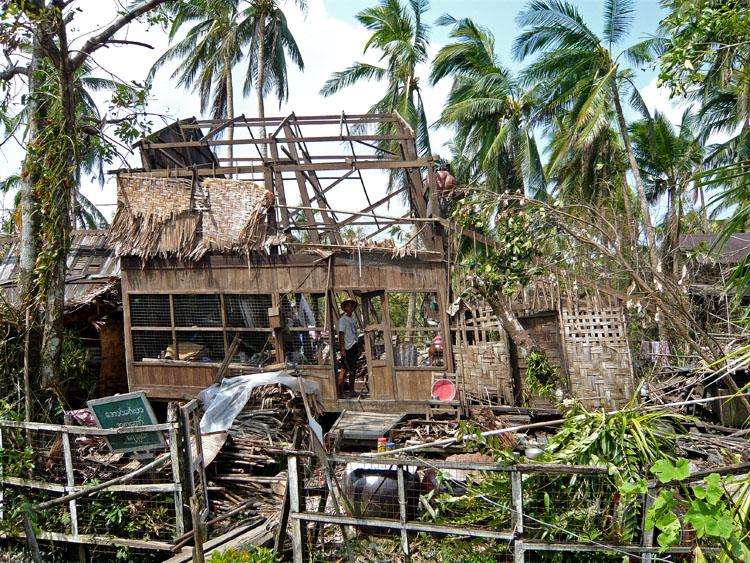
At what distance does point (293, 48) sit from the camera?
2344 centimetres

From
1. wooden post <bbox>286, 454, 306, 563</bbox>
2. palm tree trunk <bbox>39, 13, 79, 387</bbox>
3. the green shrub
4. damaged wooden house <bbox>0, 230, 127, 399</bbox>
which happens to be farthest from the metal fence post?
damaged wooden house <bbox>0, 230, 127, 399</bbox>

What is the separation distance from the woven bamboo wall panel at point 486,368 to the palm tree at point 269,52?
15.4m

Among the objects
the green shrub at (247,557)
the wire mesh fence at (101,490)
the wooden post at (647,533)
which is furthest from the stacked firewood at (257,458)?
the wooden post at (647,533)

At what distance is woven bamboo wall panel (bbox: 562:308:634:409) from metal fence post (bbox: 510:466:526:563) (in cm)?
415

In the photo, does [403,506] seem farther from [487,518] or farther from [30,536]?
[30,536]

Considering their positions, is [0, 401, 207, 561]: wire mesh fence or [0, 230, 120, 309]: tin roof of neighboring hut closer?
[0, 401, 207, 561]: wire mesh fence

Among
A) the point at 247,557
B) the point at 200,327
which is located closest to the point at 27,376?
the point at 200,327

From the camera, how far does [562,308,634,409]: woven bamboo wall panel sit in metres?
9.13

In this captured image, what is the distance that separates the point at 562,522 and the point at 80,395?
1098 centimetres

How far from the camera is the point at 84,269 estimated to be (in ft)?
46.2

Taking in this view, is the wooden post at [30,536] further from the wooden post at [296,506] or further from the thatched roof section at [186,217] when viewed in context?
the thatched roof section at [186,217]

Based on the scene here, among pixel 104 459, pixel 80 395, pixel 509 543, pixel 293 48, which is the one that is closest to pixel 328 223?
pixel 104 459

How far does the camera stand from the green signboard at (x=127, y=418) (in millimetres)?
6934

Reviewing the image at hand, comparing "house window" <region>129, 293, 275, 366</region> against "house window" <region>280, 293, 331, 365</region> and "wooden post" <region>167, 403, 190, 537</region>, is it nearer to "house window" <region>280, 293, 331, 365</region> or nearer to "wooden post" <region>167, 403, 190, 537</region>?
"house window" <region>280, 293, 331, 365</region>
